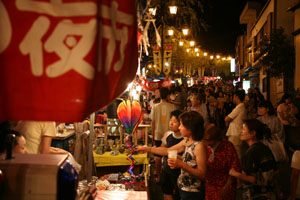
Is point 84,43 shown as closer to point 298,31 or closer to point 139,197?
point 139,197

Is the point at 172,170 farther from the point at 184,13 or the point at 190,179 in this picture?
the point at 184,13

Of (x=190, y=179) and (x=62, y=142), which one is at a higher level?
(x=190, y=179)

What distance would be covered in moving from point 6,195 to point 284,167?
8867mm

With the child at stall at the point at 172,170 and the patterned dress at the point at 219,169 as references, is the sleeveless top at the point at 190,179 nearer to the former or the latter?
the patterned dress at the point at 219,169

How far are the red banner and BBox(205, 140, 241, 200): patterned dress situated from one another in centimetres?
356

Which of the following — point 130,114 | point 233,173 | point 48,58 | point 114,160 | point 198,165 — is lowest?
point 114,160

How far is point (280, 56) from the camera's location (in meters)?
16.5

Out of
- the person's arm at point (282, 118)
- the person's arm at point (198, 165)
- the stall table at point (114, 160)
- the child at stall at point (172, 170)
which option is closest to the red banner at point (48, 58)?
the person's arm at point (198, 165)

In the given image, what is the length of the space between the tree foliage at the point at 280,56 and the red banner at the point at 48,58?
16681mm

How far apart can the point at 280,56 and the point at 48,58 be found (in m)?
16.8

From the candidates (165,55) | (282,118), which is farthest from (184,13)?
(282,118)

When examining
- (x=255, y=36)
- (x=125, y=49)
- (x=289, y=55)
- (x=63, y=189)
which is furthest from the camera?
(x=255, y=36)

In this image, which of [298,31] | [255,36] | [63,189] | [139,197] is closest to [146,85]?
[298,31]

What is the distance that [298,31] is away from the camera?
14.9 m
